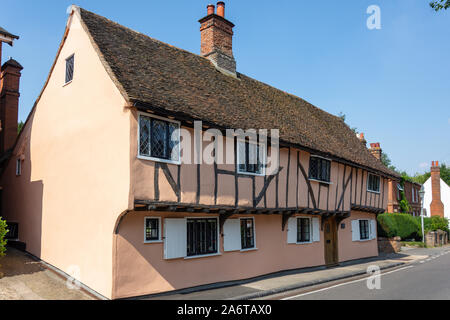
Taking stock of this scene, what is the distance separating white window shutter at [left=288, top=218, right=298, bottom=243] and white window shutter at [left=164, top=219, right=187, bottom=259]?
5.34m

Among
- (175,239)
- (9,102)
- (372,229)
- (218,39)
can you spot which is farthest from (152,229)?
(372,229)

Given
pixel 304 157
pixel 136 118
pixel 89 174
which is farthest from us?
pixel 304 157

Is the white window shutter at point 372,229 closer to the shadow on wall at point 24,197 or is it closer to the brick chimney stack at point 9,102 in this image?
the shadow on wall at point 24,197

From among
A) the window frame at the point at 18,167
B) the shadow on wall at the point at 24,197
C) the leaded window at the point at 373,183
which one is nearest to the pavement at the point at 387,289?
the leaded window at the point at 373,183

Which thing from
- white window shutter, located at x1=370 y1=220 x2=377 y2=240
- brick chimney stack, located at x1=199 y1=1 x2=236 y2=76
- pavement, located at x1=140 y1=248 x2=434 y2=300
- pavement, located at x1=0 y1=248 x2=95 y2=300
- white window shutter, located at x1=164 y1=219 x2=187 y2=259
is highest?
brick chimney stack, located at x1=199 y1=1 x2=236 y2=76

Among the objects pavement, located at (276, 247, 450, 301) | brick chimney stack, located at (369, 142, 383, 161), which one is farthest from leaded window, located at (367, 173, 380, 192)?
pavement, located at (276, 247, 450, 301)

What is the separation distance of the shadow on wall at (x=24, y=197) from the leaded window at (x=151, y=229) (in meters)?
4.99

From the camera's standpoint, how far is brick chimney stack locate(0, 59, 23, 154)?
727 inches

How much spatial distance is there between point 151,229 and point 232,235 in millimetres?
3014

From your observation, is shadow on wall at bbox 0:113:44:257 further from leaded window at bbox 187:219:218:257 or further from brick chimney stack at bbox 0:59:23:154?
leaded window at bbox 187:219:218:257
